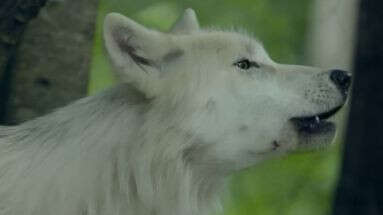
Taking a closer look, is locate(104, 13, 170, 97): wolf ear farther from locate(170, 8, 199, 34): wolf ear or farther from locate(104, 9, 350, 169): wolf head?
locate(170, 8, 199, 34): wolf ear

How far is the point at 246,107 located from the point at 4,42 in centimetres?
165

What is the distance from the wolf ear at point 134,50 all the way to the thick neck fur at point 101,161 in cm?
12

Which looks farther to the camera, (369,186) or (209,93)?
(369,186)

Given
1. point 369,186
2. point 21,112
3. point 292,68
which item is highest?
point 292,68

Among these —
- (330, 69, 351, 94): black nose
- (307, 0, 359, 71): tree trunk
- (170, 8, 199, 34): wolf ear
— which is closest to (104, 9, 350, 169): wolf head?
(330, 69, 351, 94): black nose

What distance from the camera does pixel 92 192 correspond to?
559 cm

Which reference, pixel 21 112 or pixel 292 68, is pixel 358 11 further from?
pixel 21 112

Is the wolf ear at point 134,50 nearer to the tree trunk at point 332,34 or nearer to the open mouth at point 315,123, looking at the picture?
the open mouth at point 315,123

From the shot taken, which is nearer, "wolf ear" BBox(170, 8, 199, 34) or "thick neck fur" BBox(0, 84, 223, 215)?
"thick neck fur" BBox(0, 84, 223, 215)

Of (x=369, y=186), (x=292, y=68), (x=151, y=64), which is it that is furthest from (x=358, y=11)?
(x=151, y=64)

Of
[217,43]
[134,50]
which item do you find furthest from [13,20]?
[217,43]

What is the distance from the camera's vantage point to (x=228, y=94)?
5715 millimetres

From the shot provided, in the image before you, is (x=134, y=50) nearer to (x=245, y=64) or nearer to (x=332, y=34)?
(x=245, y=64)

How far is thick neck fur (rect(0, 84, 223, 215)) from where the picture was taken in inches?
219
